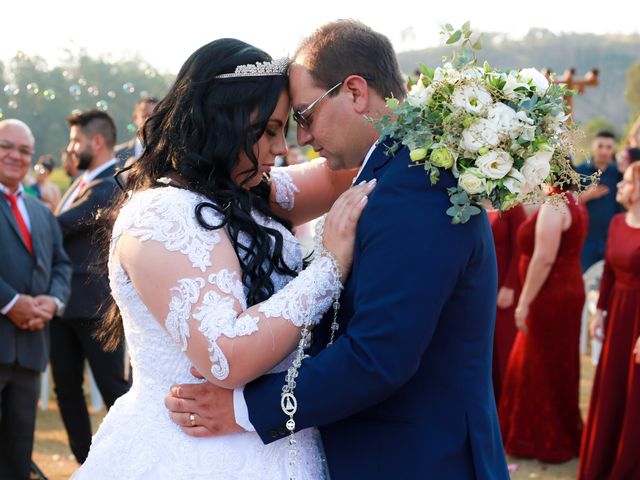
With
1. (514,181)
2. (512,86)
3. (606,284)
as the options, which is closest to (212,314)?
(514,181)

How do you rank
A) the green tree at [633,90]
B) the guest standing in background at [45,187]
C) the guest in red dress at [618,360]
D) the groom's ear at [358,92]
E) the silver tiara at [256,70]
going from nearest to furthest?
the groom's ear at [358,92] < the silver tiara at [256,70] < the guest in red dress at [618,360] < the guest standing in background at [45,187] < the green tree at [633,90]

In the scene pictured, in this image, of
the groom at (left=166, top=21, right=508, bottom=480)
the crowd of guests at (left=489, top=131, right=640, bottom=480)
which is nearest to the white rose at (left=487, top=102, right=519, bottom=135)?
the groom at (left=166, top=21, right=508, bottom=480)

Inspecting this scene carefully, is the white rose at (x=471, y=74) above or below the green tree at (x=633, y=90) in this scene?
above

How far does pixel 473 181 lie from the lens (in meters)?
2.22

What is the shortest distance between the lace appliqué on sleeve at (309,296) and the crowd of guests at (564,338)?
376cm

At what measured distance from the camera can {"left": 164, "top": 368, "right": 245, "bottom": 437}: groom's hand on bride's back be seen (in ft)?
8.13

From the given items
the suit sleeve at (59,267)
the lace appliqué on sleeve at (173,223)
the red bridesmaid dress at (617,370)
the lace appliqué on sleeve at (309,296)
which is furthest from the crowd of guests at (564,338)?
the lace appliqué on sleeve at (173,223)

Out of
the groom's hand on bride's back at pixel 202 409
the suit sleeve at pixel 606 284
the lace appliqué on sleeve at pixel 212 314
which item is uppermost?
the lace appliqué on sleeve at pixel 212 314

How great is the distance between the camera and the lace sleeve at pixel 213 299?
92.8 inches

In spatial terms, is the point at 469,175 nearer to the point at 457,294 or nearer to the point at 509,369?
the point at 457,294

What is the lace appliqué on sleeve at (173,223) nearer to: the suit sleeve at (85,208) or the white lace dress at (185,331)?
the white lace dress at (185,331)

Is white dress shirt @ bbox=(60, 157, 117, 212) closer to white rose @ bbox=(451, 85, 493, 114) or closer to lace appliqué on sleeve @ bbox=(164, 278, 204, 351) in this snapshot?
lace appliqué on sleeve @ bbox=(164, 278, 204, 351)

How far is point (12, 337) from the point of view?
220 inches

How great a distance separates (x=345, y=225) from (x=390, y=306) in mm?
335
